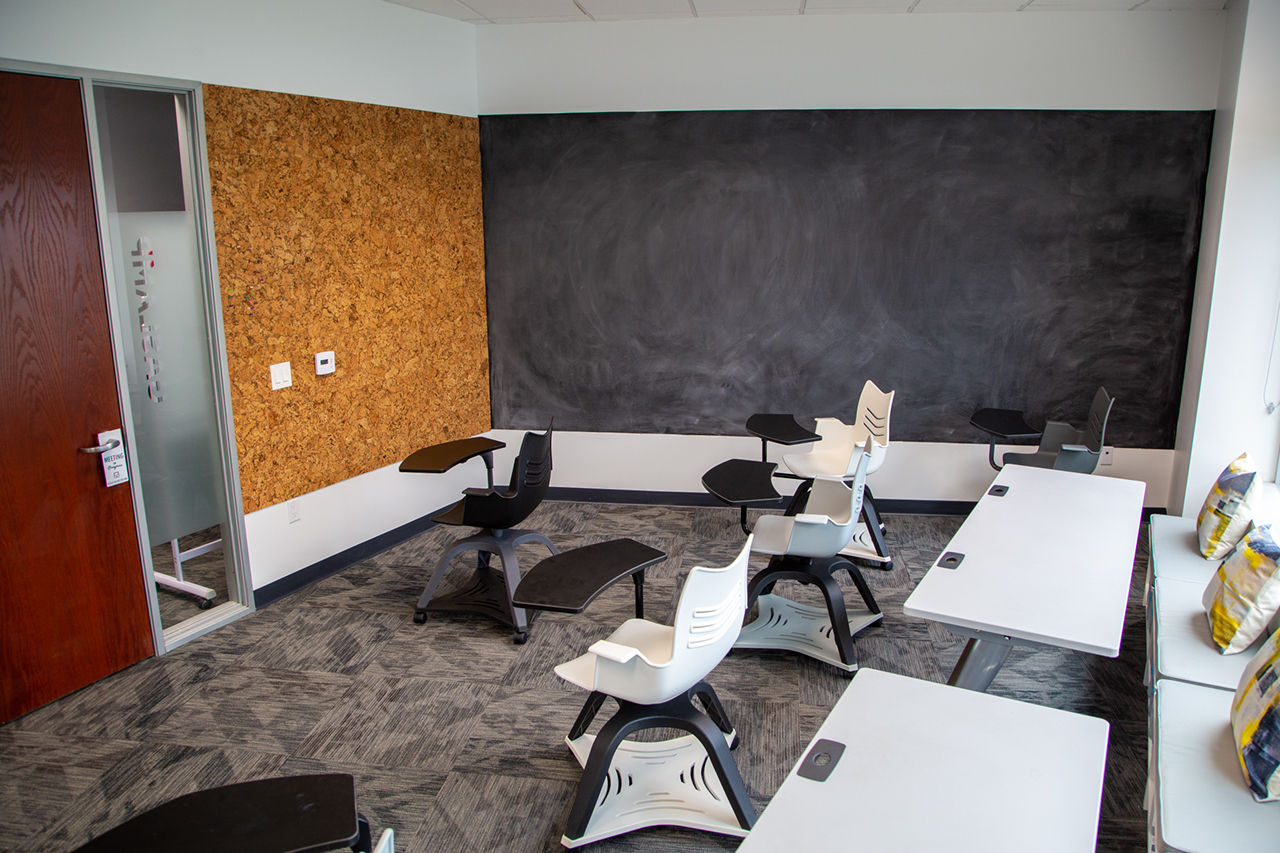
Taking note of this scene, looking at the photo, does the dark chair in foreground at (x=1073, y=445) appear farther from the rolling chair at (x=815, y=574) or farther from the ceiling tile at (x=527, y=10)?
the ceiling tile at (x=527, y=10)

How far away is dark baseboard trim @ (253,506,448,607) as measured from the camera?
411cm

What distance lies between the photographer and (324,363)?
4258mm

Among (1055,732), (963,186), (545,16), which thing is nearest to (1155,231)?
(963,186)

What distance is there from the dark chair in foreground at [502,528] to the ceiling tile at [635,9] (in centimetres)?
258

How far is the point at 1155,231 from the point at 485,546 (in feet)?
14.4

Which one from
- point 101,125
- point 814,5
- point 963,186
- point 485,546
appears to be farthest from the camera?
point 963,186

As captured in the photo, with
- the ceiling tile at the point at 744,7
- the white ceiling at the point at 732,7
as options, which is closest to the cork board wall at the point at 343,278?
the white ceiling at the point at 732,7

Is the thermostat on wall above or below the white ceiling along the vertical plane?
below

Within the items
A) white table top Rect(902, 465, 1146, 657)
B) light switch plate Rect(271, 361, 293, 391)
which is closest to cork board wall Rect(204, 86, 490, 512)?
light switch plate Rect(271, 361, 293, 391)

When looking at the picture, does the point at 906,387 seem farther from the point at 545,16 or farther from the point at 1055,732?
the point at 1055,732

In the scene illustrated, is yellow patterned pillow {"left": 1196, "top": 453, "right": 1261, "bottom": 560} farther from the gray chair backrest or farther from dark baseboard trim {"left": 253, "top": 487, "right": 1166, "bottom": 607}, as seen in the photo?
dark baseboard trim {"left": 253, "top": 487, "right": 1166, "bottom": 607}

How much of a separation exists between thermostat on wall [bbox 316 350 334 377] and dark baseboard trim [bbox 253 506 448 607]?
3.37 feet

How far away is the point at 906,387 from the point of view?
526cm

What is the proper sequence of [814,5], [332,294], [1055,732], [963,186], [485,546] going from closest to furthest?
[1055,732] → [485,546] → [332,294] → [814,5] → [963,186]
